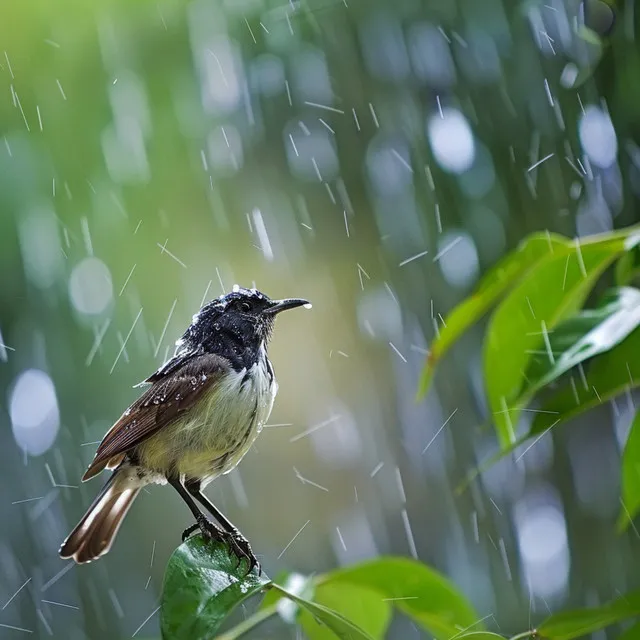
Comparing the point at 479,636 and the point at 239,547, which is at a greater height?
the point at 239,547

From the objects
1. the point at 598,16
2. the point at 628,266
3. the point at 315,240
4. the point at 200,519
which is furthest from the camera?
the point at 315,240

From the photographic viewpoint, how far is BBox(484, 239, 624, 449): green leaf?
1.16 m

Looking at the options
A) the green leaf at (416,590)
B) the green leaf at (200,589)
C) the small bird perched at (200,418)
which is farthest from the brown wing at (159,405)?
the green leaf at (416,590)

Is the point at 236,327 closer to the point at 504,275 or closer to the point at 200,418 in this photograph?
the point at 200,418

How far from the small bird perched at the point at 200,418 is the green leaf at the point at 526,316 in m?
0.30

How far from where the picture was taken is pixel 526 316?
1.21 m

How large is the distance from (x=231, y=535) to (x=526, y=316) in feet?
1.66

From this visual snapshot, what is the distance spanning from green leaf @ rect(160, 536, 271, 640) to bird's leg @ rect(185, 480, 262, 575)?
2cm

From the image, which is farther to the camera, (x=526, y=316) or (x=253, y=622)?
(x=526, y=316)

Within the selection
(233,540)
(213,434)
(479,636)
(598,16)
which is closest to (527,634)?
(479,636)

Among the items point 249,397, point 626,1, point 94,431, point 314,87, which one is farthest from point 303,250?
point 249,397

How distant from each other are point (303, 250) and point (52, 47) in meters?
0.94

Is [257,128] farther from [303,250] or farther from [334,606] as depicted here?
[334,606]

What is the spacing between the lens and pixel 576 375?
1066 millimetres
